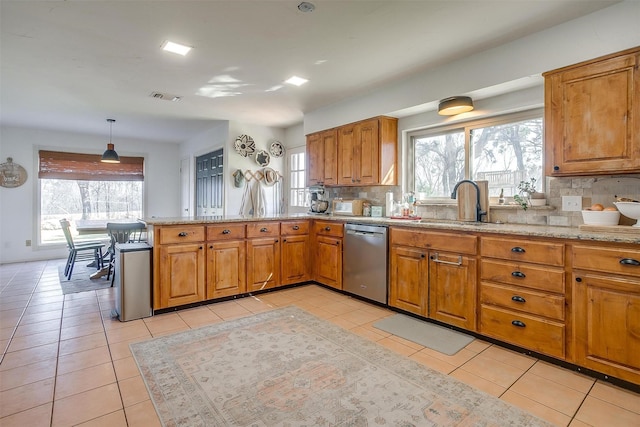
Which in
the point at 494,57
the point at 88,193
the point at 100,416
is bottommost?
the point at 100,416

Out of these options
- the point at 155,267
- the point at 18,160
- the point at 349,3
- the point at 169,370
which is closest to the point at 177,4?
the point at 349,3

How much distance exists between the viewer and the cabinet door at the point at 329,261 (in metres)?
4.04

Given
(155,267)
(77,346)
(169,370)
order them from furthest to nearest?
1. (155,267)
2. (77,346)
3. (169,370)

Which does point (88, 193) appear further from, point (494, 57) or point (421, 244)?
point (494, 57)

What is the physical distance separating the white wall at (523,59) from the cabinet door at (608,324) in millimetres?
1677

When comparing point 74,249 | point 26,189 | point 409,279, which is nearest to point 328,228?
point 409,279

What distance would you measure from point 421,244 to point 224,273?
2.20 m

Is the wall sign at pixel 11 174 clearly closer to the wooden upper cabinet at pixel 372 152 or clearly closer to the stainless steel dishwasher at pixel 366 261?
the wooden upper cabinet at pixel 372 152

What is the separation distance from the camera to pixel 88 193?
23.2ft

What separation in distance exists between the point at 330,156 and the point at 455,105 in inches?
77.5

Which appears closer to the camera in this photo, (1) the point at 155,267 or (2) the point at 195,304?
(1) the point at 155,267

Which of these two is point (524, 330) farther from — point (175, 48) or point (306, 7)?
point (175, 48)

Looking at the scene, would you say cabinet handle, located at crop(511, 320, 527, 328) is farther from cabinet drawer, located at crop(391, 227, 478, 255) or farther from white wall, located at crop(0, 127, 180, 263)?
white wall, located at crop(0, 127, 180, 263)

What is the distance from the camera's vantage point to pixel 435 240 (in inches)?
118
